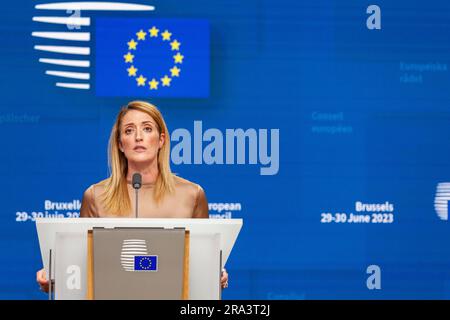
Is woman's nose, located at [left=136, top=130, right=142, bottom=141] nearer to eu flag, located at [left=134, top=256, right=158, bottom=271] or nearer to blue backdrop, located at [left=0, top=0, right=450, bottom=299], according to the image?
blue backdrop, located at [left=0, top=0, right=450, bottom=299]

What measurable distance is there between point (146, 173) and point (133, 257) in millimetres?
1529

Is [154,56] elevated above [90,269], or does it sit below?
above

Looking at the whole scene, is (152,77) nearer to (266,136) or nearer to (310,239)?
(266,136)

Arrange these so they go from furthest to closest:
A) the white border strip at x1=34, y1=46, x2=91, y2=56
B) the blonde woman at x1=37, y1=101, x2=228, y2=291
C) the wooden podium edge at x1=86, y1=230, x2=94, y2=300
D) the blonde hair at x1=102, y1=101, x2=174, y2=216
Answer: the white border strip at x1=34, y1=46, x2=91, y2=56 → the blonde woman at x1=37, y1=101, x2=228, y2=291 → the blonde hair at x1=102, y1=101, x2=174, y2=216 → the wooden podium edge at x1=86, y1=230, x2=94, y2=300

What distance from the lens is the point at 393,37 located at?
519cm

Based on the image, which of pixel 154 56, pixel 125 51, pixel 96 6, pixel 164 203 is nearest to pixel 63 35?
pixel 96 6

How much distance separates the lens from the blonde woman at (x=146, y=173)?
4008mm

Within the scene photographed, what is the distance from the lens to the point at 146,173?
4.14 metres

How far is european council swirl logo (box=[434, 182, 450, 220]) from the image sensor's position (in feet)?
17.0

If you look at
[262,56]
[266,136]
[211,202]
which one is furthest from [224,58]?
[211,202]

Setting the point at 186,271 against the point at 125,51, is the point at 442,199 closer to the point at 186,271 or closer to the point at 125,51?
the point at 125,51

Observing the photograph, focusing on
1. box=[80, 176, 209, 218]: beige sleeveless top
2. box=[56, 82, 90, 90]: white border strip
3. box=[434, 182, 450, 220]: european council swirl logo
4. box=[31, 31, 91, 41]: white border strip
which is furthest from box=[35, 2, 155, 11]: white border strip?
box=[434, 182, 450, 220]: european council swirl logo

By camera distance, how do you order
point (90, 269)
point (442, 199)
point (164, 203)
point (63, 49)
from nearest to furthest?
point (90, 269)
point (164, 203)
point (63, 49)
point (442, 199)

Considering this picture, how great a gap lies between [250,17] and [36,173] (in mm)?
1634
